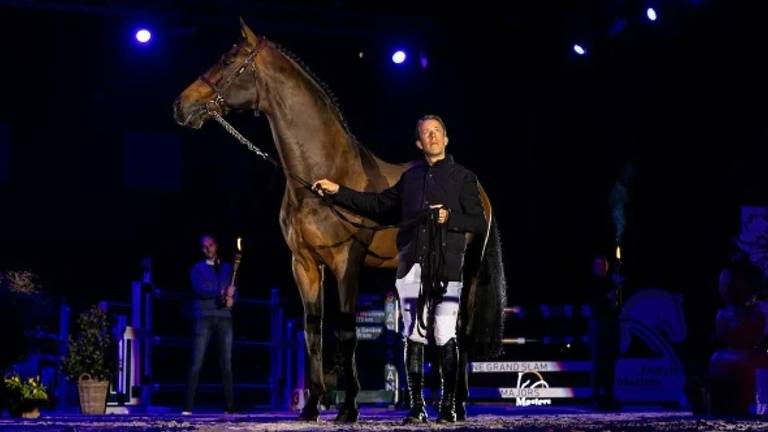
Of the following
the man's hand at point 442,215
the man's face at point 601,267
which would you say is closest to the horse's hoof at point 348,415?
the man's hand at point 442,215

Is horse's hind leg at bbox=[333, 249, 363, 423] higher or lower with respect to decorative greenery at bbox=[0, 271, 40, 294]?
lower

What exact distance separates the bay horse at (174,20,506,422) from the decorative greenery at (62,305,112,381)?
557cm

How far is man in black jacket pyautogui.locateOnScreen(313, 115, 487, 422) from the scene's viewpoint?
21.1 feet

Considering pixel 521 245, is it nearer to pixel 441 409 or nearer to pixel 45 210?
pixel 45 210

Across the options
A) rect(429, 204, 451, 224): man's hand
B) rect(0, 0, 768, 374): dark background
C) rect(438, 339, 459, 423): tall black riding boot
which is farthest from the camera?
rect(0, 0, 768, 374): dark background

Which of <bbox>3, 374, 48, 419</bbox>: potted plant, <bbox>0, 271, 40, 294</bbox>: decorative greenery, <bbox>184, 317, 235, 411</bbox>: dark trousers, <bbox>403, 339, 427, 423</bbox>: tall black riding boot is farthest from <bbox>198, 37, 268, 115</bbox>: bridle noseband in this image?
<bbox>184, 317, 235, 411</bbox>: dark trousers

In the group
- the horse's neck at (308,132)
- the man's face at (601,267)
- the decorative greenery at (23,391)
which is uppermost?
the horse's neck at (308,132)

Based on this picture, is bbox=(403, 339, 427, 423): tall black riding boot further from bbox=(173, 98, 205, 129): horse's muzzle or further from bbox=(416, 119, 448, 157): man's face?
bbox=(173, 98, 205, 129): horse's muzzle

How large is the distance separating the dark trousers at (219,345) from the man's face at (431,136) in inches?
250

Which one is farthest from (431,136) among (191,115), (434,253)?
(191,115)

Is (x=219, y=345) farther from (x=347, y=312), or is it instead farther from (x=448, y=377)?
Answer: (x=448, y=377)

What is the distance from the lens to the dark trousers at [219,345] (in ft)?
40.3

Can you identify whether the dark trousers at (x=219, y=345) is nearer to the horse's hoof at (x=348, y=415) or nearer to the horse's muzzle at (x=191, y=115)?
the horse's muzzle at (x=191, y=115)

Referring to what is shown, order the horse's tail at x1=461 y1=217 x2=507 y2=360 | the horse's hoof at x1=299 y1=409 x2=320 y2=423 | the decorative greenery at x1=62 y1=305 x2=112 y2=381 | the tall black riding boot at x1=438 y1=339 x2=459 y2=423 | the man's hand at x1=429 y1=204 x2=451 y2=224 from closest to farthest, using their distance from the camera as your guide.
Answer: the man's hand at x1=429 y1=204 x2=451 y2=224, the tall black riding boot at x1=438 y1=339 x2=459 y2=423, the horse's hoof at x1=299 y1=409 x2=320 y2=423, the horse's tail at x1=461 y1=217 x2=507 y2=360, the decorative greenery at x1=62 y1=305 x2=112 y2=381
